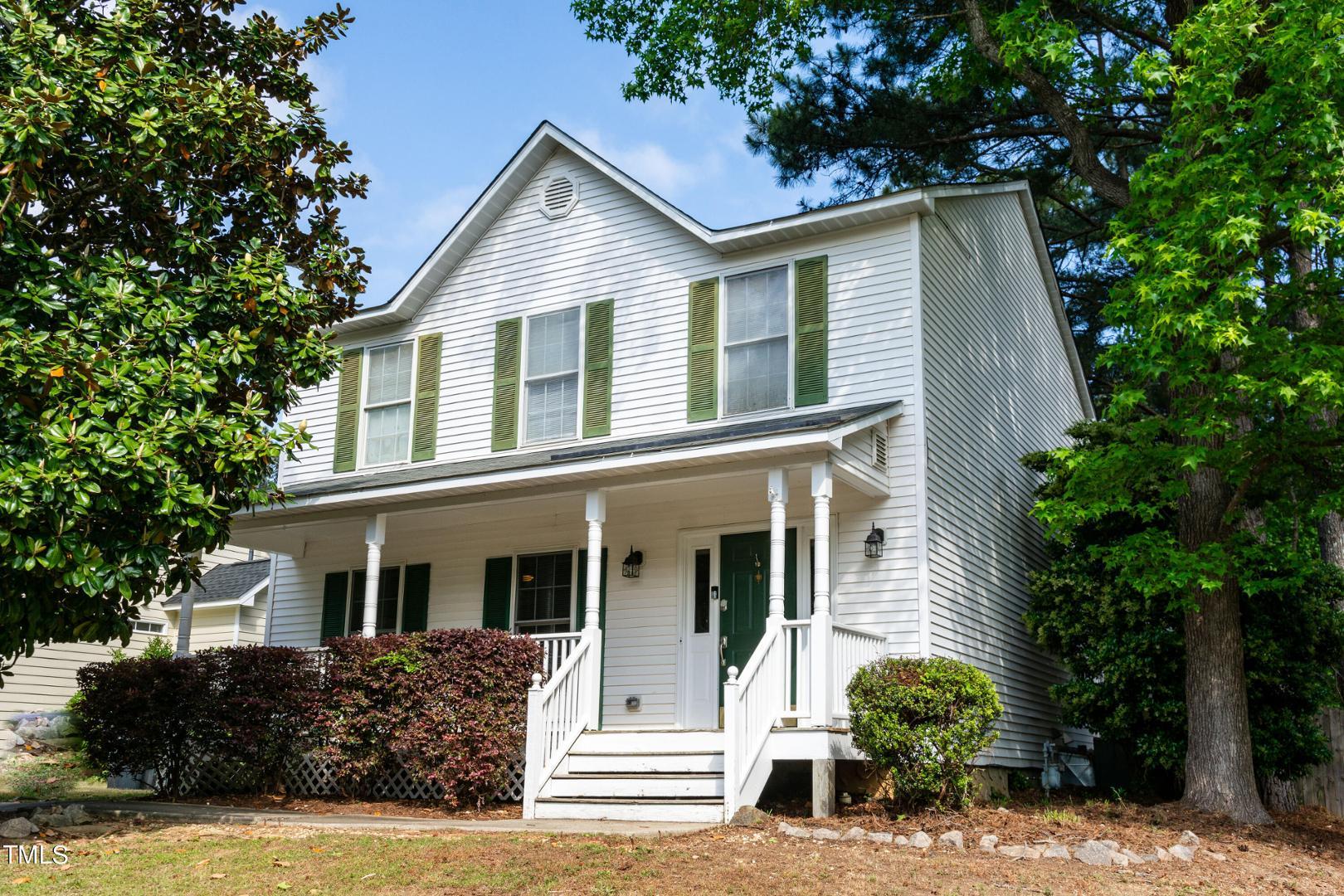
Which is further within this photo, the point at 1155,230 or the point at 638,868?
the point at 1155,230

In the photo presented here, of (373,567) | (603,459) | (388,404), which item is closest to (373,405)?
(388,404)

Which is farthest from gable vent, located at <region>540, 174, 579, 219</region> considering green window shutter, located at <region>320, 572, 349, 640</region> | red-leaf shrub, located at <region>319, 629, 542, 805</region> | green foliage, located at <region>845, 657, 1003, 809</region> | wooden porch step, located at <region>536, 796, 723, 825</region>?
green foliage, located at <region>845, 657, 1003, 809</region>

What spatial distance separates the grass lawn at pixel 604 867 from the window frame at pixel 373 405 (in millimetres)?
6501

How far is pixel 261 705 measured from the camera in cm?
1225

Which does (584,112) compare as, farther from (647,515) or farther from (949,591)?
(949,591)

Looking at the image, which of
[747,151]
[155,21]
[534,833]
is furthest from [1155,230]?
[747,151]

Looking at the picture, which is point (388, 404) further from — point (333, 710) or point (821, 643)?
point (821, 643)

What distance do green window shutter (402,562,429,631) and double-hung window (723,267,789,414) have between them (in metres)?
4.74

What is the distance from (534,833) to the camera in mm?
9086

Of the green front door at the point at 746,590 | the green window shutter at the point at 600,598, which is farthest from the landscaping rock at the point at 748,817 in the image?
the green window shutter at the point at 600,598

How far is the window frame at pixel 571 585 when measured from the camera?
13.8 m

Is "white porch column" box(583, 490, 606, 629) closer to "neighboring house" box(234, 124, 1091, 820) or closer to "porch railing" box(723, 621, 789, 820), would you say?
"neighboring house" box(234, 124, 1091, 820)

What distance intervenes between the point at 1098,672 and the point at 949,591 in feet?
7.86

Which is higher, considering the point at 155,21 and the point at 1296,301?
the point at 155,21
